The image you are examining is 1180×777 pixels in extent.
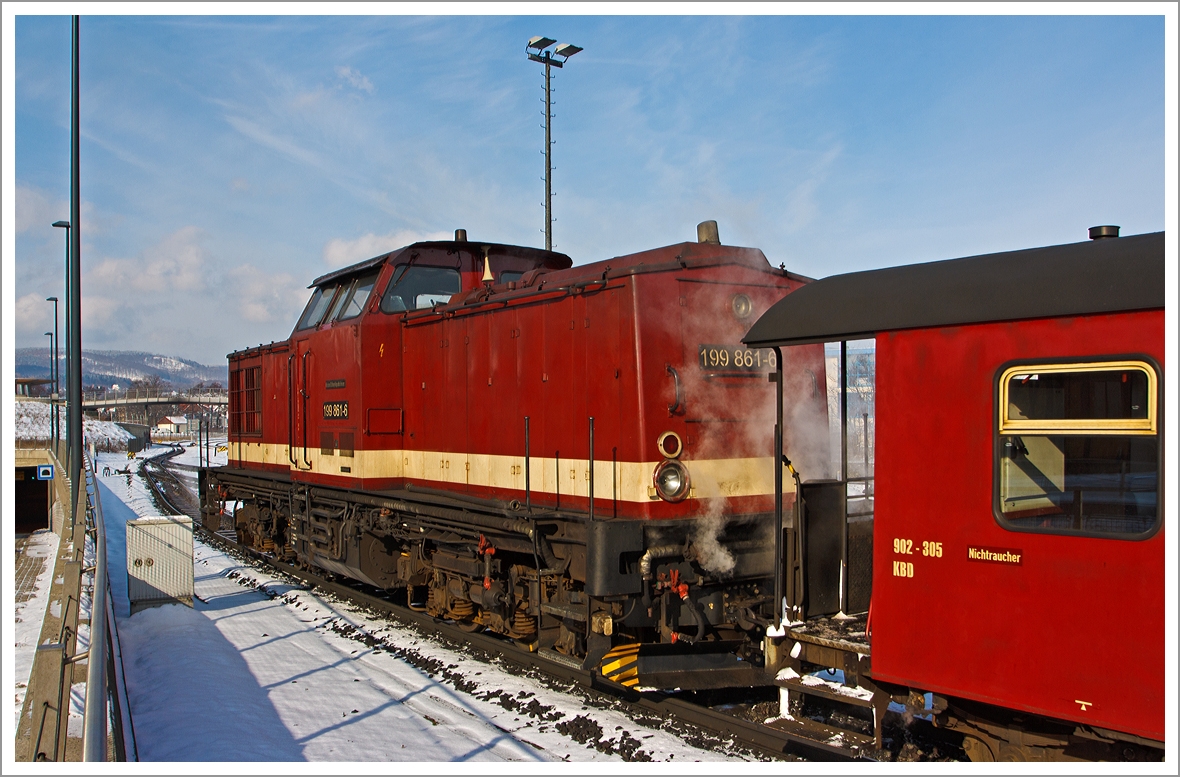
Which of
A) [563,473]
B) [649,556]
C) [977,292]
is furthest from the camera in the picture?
[563,473]

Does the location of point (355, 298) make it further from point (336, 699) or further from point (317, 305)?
point (336, 699)

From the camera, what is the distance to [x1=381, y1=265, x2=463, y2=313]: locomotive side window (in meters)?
9.58

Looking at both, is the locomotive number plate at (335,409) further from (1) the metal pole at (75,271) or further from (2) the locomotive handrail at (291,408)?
(1) the metal pole at (75,271)

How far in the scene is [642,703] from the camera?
6527 millimetres

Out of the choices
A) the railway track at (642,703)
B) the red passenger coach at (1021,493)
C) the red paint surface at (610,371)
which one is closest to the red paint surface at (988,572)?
the red passenger coach at (1021,493)

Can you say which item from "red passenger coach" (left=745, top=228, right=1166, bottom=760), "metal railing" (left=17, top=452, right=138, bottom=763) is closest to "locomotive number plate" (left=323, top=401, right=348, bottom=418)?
"metal railing" (left=17, top=452, right=138, bottom=763)

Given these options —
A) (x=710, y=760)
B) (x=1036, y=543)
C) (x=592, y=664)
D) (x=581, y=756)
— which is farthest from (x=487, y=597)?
(x=1036, y=543)

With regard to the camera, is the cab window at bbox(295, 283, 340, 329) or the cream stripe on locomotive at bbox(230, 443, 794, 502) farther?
the cab window at bbox(295, 283, 340, 329)

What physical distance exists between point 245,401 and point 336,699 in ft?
28.4

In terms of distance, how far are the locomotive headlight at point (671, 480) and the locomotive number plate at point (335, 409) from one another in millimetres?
5021

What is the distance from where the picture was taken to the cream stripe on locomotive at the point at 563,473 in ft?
21.3

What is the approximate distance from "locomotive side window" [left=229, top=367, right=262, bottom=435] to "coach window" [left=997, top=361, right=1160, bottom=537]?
474 inches

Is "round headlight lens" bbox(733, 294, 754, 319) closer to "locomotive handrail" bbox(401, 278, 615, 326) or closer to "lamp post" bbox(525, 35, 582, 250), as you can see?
"locomotive handrail" bbox(401, 278, 615, 326)

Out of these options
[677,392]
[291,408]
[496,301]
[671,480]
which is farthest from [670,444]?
[291,408]
